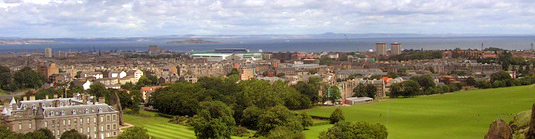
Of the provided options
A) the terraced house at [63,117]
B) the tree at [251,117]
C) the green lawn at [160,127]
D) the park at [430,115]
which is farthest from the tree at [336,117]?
the terraced house at [63,117]

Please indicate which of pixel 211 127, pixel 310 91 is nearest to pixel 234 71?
pixel 310 91

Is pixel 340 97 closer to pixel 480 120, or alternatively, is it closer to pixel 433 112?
pixel 433 112

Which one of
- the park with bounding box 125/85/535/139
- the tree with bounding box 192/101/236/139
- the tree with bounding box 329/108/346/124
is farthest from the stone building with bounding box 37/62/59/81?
the tree with bounding box 329/108/346/124

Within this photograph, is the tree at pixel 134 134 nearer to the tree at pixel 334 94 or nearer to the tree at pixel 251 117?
the tree at pixel 251 117

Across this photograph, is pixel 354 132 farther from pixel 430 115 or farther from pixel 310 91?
pixel 310 91

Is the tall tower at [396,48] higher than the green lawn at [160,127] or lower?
higher

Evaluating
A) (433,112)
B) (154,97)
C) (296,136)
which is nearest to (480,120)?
(433,112)

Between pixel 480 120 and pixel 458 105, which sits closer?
pixel 480 120
